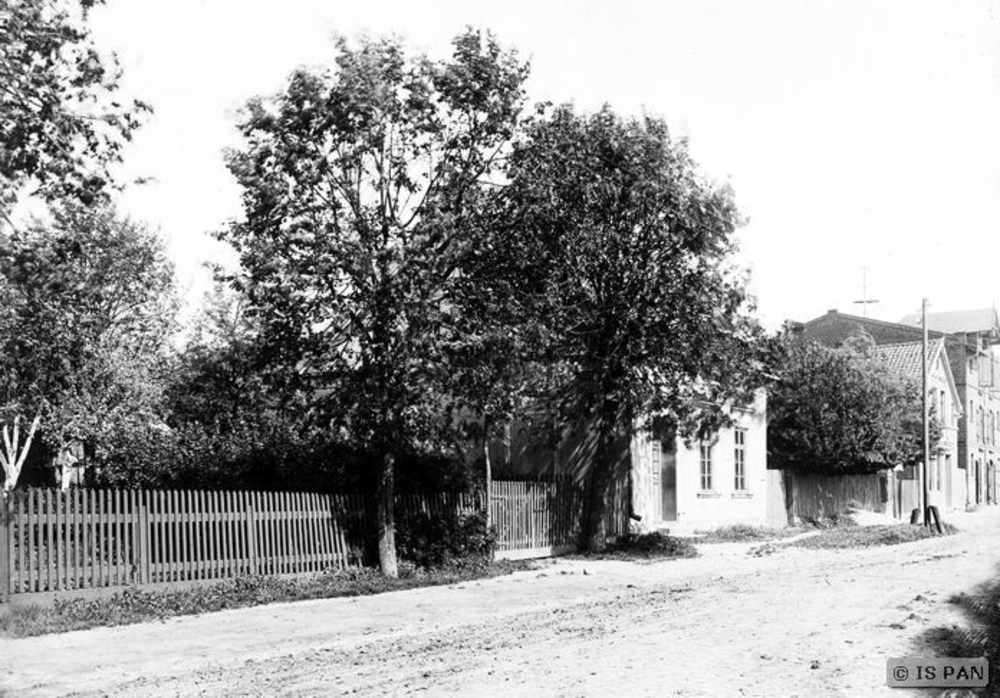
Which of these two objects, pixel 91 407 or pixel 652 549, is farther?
pixel 91 407

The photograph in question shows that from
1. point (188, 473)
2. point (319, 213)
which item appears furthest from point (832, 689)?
point (188, 473)

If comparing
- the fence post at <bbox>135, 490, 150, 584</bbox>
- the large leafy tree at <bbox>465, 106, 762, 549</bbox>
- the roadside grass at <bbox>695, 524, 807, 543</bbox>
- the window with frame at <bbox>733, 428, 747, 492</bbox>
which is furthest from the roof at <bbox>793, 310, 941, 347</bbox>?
the fence post at <bbox>135, 490, 150, 584</bbox>

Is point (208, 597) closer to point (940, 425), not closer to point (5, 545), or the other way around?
point (5, 545)

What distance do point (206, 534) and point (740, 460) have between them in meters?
20.2

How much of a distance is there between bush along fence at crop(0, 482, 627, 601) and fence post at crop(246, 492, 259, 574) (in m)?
0.01

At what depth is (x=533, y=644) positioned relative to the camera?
9250mm

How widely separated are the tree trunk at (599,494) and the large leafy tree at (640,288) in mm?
162

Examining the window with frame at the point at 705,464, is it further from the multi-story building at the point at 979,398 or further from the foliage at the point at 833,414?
the multi-story building at the point at 979,398

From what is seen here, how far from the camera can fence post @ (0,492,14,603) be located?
433 inches

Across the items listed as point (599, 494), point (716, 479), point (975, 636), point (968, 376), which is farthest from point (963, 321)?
point (975, 636)

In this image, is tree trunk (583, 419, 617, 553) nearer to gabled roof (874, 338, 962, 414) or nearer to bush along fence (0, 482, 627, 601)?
bush along fence (0, 482, 627, 601)

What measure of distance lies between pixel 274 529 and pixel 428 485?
155 inches

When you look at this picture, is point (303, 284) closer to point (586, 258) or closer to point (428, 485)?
point (428, 485)

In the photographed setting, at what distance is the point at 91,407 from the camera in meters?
25.3
